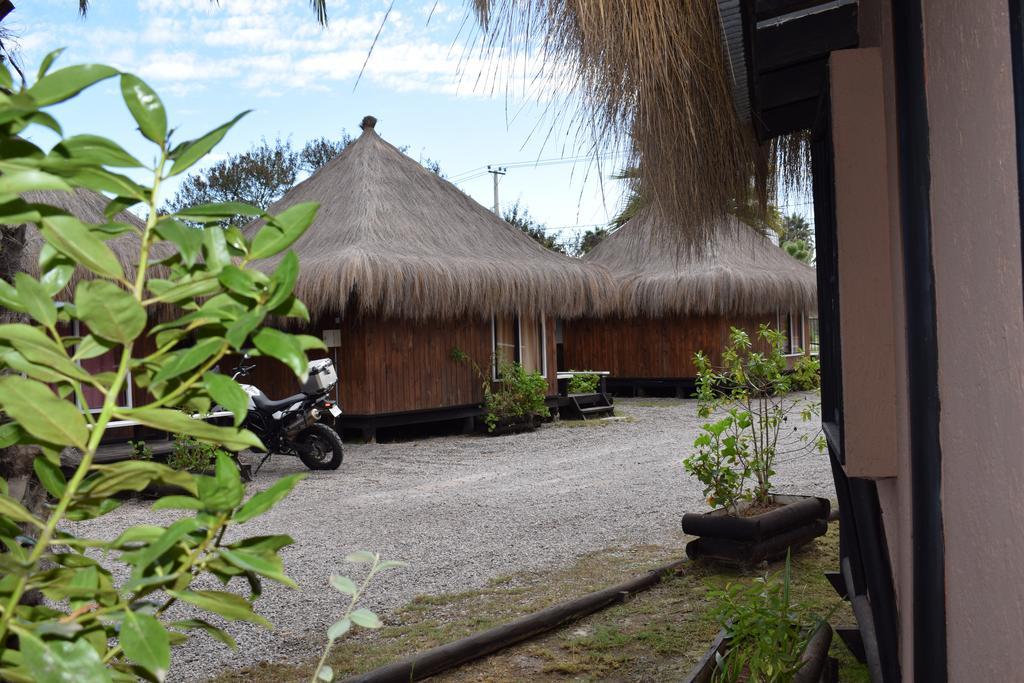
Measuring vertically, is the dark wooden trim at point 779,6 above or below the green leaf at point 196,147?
above

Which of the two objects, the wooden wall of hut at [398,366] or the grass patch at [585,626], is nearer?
the grass patch at [585,626]

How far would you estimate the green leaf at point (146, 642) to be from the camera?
2.08 feet

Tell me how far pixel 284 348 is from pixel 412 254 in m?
11.9

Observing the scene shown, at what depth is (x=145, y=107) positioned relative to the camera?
2.30ft

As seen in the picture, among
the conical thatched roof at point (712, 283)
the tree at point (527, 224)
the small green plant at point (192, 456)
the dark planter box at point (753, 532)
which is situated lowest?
the dark planter box at point (753, 532)

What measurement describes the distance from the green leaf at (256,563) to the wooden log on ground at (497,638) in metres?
2.65

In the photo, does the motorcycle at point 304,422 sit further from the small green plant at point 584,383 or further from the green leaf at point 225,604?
the green leaf at point 225,604

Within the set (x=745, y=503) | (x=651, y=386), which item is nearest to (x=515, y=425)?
(x=651, y=386)

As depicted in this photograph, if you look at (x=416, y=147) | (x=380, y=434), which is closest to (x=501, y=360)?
(x=380, y=434)

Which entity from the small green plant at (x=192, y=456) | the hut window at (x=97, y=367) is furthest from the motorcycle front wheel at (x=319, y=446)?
the hut window at (x=97, y=367)

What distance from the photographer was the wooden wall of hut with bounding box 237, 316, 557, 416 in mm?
12680

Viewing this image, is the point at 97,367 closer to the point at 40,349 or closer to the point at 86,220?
the point at 86,220

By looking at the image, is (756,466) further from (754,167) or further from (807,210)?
(754,167)

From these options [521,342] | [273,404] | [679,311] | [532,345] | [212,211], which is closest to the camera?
[212,211]
